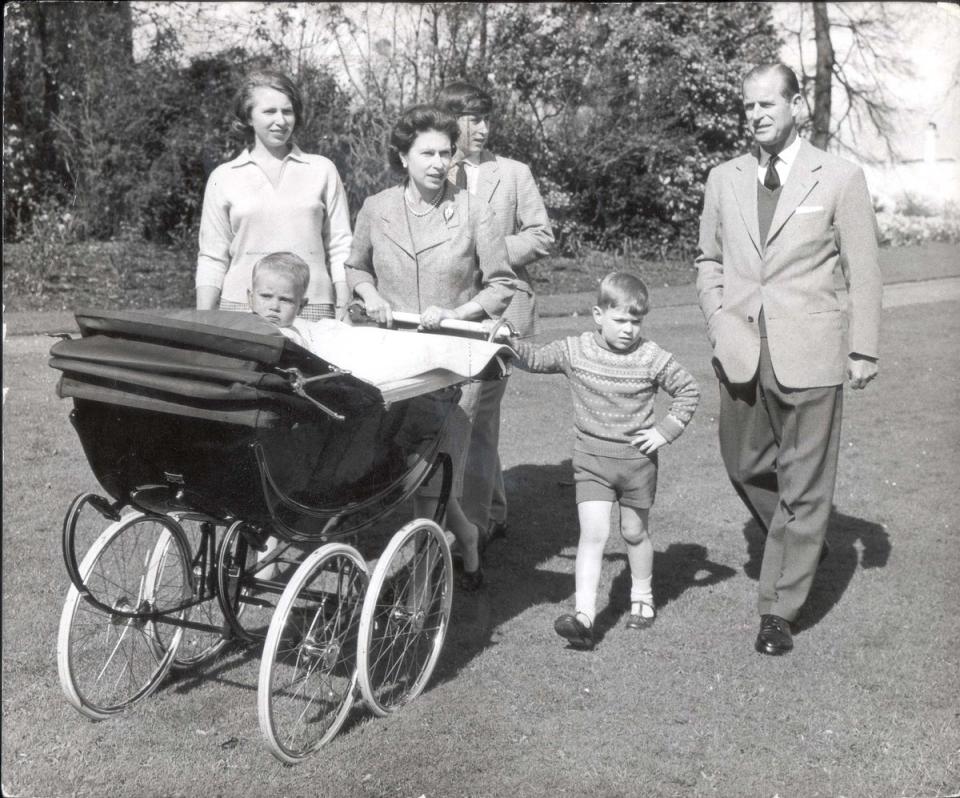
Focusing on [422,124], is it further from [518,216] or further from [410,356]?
[518,216]

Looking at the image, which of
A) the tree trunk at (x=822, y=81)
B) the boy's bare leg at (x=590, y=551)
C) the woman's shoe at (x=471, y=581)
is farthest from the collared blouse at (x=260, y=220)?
the tree trunk at (x=822, y=81)

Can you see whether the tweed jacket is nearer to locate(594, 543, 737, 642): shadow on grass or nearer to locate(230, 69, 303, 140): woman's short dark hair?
locate(230, 69, 303, 140): woman's short dark hair

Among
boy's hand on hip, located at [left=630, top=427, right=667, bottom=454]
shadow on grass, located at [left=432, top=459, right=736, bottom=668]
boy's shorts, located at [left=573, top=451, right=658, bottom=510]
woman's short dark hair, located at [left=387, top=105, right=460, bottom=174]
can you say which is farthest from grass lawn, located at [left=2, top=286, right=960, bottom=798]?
woman's short dark hair, located at [left=387, top=105, right=460, bottom=174]

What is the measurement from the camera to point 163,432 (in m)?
3.39

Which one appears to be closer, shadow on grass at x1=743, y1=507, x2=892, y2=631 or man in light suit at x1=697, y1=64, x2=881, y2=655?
man in light suit at x1=697, y1=64, x2=881, y2=655

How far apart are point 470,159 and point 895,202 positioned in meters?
22.7

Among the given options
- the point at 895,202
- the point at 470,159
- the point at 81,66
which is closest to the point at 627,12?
the point at 895,202

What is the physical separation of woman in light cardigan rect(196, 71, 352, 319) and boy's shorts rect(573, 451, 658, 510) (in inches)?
57.2

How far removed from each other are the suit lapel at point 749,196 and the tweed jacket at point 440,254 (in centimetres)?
103

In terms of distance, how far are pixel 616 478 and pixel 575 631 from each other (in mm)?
648

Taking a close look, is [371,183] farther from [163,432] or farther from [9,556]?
[163,432]

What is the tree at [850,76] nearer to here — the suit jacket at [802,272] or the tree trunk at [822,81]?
the tree trunk at [822,81]

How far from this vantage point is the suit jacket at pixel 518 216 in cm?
548

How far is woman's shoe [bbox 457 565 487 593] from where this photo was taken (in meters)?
5.27
